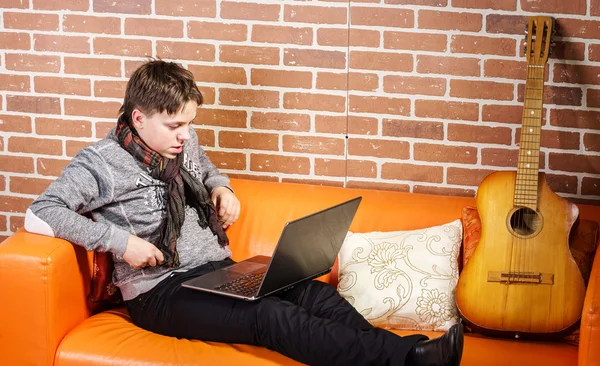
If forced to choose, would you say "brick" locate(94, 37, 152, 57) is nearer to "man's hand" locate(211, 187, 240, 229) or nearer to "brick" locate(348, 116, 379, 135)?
"man's hand" locate(211, 187, 240, 229)

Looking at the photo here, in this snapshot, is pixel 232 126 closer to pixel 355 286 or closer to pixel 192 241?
pixel 192 241

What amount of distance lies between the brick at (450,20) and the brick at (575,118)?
415 mm

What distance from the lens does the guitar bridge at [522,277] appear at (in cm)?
241

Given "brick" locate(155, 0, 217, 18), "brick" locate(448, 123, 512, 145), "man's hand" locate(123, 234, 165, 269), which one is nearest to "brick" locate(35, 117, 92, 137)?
"brick" locate(155, 0, 217, 18)

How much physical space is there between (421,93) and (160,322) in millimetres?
1258

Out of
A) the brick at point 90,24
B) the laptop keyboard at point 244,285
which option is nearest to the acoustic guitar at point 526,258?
the laptop keyboard at point 244,285

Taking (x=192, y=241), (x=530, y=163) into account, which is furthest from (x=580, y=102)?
(x=192, y=241)

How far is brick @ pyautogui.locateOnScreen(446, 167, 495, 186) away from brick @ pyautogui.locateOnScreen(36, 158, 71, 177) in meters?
1.52

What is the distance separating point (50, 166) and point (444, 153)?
1559mm

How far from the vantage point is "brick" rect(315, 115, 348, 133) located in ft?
9.63

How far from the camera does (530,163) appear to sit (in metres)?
2.50

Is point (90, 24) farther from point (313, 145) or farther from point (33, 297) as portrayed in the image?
point (33, 297)

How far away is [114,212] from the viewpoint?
2406 mm

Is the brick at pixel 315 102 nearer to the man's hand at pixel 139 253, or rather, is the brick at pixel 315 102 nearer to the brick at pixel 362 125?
the brick at pixel 362 125
